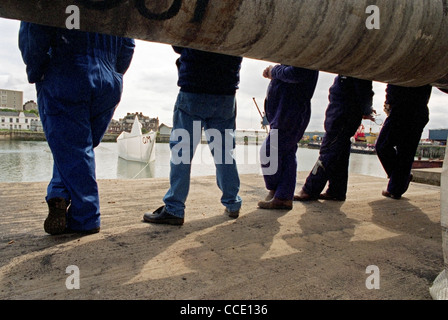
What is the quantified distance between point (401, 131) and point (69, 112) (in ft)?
10.6

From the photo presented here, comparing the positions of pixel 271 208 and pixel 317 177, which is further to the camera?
pixel 317 177

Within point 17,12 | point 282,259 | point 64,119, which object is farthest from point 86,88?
point 282,259

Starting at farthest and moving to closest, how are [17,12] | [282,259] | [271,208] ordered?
[271,208] → [282,259] → [17,12]

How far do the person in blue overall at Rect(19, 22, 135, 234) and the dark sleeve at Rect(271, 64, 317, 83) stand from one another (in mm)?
1421

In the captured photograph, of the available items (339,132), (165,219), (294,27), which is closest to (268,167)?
(339,132)

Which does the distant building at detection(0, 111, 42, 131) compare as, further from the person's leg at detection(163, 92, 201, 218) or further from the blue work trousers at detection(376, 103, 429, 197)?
the blue work trousers at detection(376, 103, 429, 197)

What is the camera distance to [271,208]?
2703 mm

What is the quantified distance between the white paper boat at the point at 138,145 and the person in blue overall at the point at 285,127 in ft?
92.8

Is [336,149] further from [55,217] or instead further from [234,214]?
[55,217]

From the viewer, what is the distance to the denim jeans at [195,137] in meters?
2.14

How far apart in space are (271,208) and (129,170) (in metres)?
28.4

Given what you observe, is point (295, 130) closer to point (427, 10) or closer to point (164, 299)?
point (427, 10)

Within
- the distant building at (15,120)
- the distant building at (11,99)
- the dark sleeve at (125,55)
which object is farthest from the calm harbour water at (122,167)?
the distant building at (11,99)

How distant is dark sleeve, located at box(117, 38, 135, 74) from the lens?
7.08 feet
